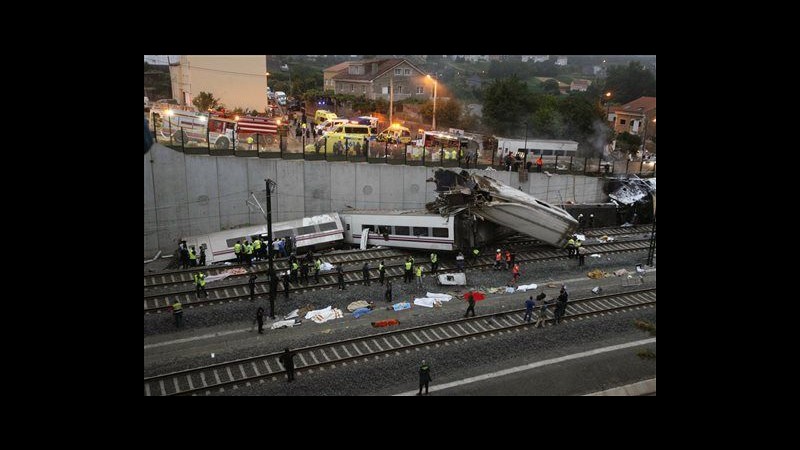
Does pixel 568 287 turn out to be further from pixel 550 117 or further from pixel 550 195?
pixel 550 117

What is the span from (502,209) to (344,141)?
11.4 meters

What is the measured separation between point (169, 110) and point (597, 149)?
106ft

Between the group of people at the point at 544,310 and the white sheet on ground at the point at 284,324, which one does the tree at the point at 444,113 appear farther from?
the white sheet on ground at the point at 284,324

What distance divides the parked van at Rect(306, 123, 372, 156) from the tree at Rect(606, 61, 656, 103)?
141ft

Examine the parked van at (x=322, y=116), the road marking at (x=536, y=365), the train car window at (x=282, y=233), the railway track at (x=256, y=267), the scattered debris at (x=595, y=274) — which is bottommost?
the road marking at (x=536, y=365)

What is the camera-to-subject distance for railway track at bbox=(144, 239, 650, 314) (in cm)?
2042

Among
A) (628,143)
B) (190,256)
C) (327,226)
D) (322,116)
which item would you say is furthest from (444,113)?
(190,256)

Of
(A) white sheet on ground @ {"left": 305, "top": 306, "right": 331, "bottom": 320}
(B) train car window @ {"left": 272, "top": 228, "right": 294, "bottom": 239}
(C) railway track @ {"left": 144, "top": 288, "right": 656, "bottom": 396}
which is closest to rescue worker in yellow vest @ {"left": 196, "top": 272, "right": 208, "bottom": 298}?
(A) white sheet on ground @ {"left": 305, "top": 306, "right": 331, "bottom": 320}

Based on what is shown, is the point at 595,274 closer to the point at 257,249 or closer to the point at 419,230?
the point at 419,230

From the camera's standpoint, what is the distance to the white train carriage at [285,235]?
81.7 feet

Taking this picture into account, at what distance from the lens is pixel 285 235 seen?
25.9 m

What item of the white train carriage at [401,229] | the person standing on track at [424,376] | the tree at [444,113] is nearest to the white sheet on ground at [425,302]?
the white train carriage at [401,229]

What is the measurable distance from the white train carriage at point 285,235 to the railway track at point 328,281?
126 inches

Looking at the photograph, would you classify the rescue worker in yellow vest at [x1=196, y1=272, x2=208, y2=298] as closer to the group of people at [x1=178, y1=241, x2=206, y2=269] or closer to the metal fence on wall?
the group of people at [x1=178, y1=241, x2=206, y2=269]
